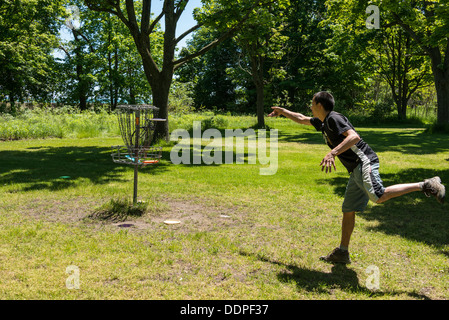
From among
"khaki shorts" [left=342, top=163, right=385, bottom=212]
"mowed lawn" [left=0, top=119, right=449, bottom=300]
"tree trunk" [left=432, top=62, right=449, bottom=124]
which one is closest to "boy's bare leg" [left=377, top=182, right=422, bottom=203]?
"khaki shorts" [left=342, top=163, right=385, bottom=212]

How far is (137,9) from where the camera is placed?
32531 millimetres

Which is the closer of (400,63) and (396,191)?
(396,191)

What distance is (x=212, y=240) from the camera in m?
4.82

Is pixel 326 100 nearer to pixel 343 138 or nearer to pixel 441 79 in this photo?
pixel 343 138

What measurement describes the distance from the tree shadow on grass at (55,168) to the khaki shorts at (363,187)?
5.79m

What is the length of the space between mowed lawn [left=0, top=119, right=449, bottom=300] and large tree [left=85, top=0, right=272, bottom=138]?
6.02 m

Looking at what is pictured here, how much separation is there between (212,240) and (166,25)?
11954 mm

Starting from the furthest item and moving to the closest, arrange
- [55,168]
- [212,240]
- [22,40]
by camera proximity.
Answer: [22,40] < [55,168] < [212,240]

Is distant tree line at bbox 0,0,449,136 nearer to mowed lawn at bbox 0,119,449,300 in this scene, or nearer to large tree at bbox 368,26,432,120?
large tree at bbox 368,26,432,120

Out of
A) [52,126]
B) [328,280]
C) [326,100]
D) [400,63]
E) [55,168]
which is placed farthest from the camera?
[400,63]

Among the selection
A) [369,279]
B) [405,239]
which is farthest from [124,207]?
[405,239]

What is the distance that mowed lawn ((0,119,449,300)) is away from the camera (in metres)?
3.55

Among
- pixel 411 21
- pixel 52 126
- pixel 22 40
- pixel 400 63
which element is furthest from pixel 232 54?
pixel 52 126

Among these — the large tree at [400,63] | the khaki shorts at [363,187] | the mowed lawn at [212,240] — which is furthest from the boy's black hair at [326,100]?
the large tree at [400,63]
